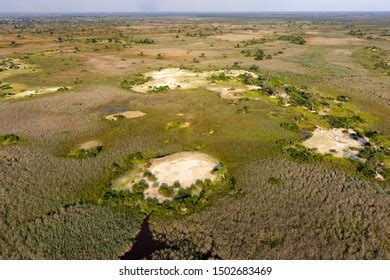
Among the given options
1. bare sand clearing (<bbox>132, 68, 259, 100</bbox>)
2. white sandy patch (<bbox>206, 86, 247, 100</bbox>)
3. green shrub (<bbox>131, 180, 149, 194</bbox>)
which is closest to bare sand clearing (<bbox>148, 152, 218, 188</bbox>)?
green shrub (<bbox>131, 180, 149, 194</bbox>)

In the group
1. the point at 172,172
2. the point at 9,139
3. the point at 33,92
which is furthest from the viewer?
the point at 33,92

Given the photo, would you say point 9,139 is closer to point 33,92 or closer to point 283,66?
point 33,92

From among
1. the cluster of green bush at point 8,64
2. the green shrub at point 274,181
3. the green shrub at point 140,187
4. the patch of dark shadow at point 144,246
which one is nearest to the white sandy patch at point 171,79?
the green shrub at point 140,187

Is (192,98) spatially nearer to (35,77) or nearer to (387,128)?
(387,128)

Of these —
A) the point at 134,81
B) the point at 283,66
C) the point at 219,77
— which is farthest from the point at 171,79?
the point at 283,66

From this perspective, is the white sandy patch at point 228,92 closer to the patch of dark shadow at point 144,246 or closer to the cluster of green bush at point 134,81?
the cluster of green bush at point 134,81

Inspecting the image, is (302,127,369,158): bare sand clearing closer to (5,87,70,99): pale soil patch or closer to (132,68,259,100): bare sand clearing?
(132,68,259,100): bare sand clearing
